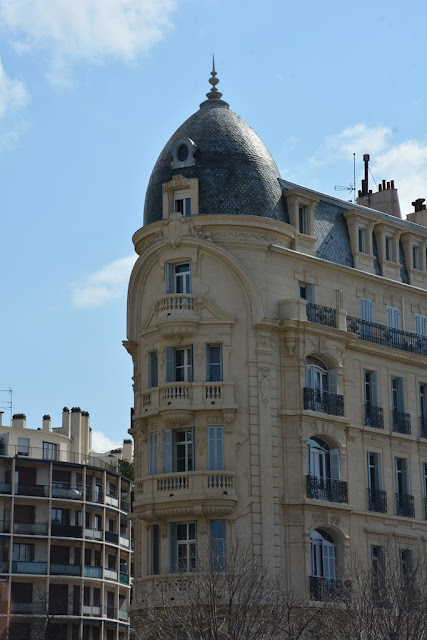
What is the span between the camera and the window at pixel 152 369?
5853 cm

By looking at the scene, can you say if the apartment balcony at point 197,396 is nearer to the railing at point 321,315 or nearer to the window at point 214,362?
the window at point 214,362

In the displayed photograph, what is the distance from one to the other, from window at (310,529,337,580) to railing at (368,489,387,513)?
9.62 feet

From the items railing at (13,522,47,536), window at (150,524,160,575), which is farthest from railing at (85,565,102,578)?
window at (150,524,160,575)

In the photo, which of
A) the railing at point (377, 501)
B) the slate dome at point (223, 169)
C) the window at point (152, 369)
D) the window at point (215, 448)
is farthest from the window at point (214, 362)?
the railing at point (377, 501)

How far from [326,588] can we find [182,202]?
16850 millimetres

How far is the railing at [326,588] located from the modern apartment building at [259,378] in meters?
0.10

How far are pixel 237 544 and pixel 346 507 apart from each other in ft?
22.2

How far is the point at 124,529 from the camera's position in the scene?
108 m

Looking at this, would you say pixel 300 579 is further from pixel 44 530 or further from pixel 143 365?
pixel 44 530

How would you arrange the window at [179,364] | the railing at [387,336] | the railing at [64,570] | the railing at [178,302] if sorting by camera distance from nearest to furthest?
the railing at [178,302]
the window at [179,364]
the railing at [387,336]
the railing at [64,570]

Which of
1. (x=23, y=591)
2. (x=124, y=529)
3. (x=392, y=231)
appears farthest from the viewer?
(x=124, y=529)

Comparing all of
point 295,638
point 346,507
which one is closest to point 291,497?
point 346,507

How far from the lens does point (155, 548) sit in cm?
5684

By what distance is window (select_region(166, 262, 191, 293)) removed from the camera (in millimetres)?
58438
